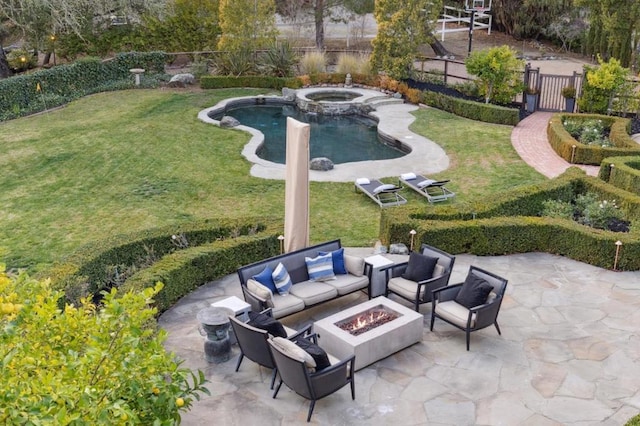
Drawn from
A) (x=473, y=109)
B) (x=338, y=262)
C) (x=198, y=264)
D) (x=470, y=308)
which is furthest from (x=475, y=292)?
(x=473, y=109)

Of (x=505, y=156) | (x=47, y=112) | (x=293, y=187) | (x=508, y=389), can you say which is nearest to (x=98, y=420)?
(x=508, y=389)

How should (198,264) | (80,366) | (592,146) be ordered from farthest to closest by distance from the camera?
(592,146)
(198,264)
(80,366)

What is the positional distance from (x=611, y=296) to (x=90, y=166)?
44.4 feet

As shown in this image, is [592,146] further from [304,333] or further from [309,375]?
[309,375]

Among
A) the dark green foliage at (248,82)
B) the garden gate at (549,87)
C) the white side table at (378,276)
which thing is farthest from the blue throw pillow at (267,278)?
the dark green foliage at (248,82)

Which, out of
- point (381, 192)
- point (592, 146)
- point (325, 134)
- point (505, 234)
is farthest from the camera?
point (325, 134)

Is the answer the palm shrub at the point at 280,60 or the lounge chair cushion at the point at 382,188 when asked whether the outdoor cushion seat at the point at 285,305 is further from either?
the palm shrub at the point at 280,60

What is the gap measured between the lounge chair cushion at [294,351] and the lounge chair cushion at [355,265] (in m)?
2.76

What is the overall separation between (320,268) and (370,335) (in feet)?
6.21

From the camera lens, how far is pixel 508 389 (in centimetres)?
793

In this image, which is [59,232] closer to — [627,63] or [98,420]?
[98,420]

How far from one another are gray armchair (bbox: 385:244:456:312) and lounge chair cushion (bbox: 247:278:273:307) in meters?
1.97

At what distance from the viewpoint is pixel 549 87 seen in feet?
80.6

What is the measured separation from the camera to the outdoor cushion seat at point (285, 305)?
9.23 meters
